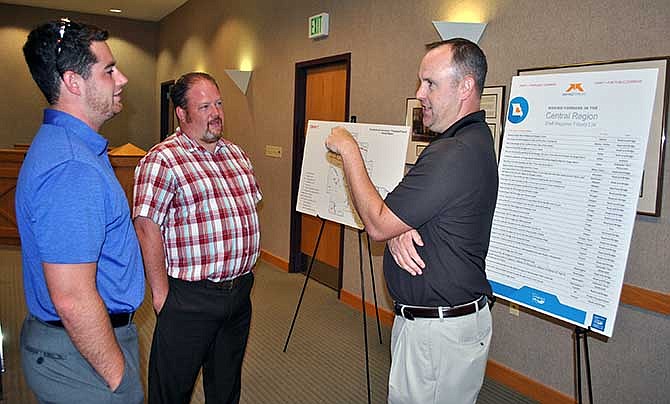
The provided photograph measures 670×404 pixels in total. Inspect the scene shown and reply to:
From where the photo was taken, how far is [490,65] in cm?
312

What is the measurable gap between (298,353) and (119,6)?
7.00m

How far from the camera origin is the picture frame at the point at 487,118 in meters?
3.04

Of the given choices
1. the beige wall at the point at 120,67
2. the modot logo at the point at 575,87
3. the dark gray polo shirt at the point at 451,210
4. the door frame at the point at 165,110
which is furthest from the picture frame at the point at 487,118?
the beige wall at the point at 120,67

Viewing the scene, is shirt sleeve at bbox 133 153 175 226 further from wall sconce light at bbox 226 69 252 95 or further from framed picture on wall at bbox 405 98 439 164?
wall sconce light at bbox 226 69 252 95

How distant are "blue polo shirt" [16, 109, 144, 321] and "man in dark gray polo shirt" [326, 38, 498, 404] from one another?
2.27 ft

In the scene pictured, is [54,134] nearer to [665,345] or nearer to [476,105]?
[476,105]

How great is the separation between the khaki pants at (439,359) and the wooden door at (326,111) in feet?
9.69

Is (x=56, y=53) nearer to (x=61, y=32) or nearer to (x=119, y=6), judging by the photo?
(x=61, y=32)

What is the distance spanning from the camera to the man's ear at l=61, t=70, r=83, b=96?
1.25 meters

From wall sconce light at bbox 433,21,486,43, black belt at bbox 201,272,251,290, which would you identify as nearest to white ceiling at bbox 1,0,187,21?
wall sconce light at bbox 433,21,486,43

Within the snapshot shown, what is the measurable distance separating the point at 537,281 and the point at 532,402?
1.15 m

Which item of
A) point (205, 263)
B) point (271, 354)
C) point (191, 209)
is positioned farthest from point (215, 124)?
point (271, 354)

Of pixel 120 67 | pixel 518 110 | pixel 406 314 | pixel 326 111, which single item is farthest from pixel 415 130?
pixel 120 67

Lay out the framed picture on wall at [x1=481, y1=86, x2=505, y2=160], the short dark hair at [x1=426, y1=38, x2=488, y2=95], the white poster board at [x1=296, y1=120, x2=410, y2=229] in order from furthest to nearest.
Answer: the framed picture on wall at [x1=481, y1=86, x2=505, y2=160] < the white poster board at [x1=296, y1=120, x2=410, y2=229] < the short dark hair at [x1=426, y1=38, x2=488, y2=95]
